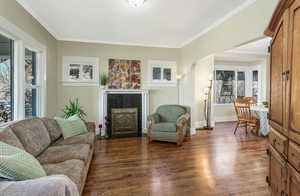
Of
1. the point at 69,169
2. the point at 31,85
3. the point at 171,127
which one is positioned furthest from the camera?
the point at 171,127

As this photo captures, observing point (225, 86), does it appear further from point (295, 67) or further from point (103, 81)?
point (295, 67)

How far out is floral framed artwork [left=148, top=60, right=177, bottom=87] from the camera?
4836 mm

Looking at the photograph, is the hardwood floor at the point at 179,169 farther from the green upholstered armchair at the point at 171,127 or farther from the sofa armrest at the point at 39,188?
the sofa armrest at the point at 39,188

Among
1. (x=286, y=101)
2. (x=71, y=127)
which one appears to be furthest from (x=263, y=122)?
(x=71, y=127)

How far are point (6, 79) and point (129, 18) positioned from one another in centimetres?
220

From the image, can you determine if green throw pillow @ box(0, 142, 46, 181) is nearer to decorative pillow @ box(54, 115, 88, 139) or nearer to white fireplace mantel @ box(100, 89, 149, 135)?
decorative pillow @ box(54, 115, 88, 139)

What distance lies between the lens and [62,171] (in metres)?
1.59

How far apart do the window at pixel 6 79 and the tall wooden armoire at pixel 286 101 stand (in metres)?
3.27

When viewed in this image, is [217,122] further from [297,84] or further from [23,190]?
[23,190]

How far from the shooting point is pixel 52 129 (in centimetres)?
265

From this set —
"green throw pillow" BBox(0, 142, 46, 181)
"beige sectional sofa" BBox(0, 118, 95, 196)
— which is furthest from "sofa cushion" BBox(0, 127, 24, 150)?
"green throw pillow" BBox(0, 142, 46, 181)

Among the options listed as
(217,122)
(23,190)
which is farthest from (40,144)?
(217,122)

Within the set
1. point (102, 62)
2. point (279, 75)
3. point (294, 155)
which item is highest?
point (102, 62)

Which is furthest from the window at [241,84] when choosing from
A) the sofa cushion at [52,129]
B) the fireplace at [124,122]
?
the sofa cushion at [52,129]
